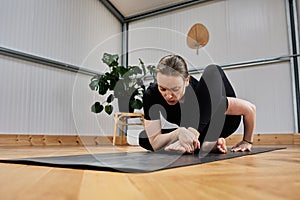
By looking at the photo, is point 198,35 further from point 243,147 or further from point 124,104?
point 243,147

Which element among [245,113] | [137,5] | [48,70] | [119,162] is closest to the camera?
[119,162]

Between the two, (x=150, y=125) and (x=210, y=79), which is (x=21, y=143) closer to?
(x=150, y=125)

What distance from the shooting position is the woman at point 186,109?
1.19 m

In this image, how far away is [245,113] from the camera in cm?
153

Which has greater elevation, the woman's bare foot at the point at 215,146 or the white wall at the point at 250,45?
the white wall at the point at 250,45

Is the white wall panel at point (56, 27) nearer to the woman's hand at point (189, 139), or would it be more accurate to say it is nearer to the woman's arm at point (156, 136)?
the woman's arm at point (156, 136)

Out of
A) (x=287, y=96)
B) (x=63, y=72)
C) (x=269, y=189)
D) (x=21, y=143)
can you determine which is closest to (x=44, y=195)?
(x=269, y=189)

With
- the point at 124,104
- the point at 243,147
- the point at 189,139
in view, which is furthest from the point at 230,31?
the point at 189,139

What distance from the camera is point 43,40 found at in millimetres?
3139

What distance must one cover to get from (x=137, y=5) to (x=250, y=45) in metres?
1.88

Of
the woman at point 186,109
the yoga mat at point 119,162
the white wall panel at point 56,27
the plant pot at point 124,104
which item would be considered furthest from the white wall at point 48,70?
the yoga mat at point 119,162

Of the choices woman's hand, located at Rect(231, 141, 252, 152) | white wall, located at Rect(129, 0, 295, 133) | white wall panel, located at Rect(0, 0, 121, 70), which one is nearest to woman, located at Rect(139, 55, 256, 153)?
woman's hand, located at Rect(231, 141, 252, 152)

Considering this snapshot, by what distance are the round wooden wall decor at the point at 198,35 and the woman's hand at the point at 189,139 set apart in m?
2.82

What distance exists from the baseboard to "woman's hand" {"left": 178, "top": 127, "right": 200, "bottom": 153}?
1891mm
